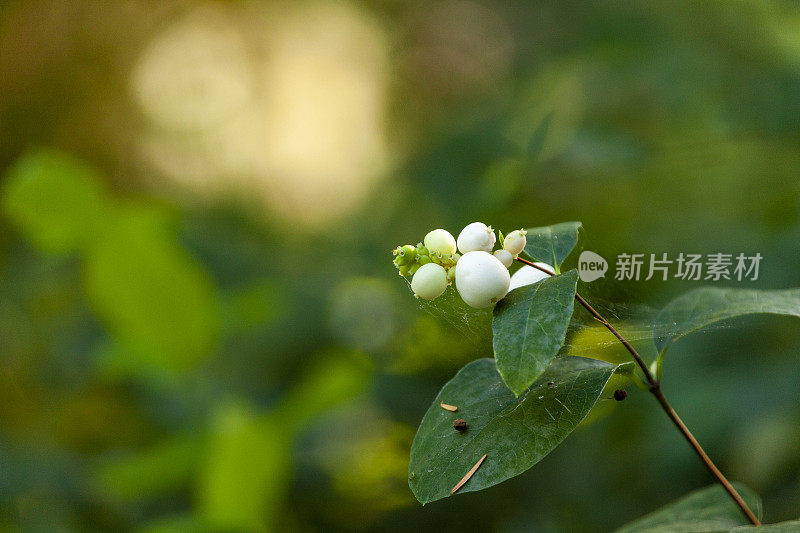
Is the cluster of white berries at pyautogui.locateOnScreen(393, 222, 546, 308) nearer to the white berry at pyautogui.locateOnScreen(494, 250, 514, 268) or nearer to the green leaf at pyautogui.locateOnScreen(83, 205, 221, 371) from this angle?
the white berry at pyautogui.locateOnScreen(494, 250, 514, 268)

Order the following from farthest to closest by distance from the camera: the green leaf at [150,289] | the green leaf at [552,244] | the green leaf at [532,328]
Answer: the green leaf at [150,289] → the green leaf at [552,244] → the green leaf at [532,328]

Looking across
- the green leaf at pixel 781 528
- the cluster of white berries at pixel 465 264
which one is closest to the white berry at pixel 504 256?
the cluster of white berries at pixel 465 264

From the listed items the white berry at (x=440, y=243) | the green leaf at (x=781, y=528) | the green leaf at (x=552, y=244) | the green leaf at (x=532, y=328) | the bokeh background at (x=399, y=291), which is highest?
the white berry at (x=440, y=243)

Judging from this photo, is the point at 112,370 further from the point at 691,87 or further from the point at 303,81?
the point at 303,81

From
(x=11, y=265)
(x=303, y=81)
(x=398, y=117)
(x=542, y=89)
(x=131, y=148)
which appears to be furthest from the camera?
(x=303, y=81)

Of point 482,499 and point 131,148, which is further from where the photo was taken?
point 131,148

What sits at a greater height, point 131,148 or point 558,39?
point 558,39

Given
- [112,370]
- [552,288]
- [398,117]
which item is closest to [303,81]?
[398,117]

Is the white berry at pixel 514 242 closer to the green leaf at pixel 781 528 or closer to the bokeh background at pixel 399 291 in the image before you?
the bokeh background at pixel 399 291
